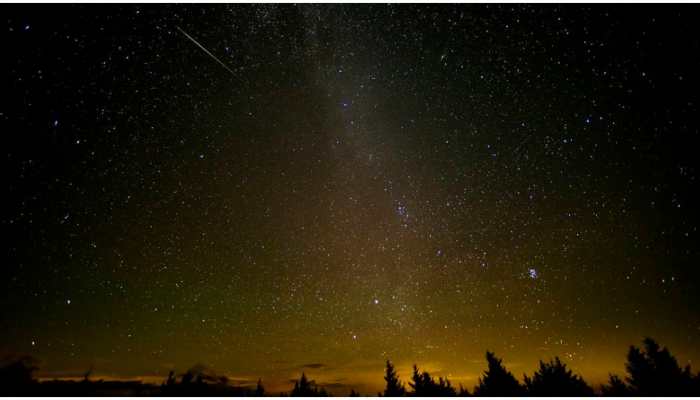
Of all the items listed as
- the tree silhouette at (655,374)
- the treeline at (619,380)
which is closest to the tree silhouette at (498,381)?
the treeline at (619,380)

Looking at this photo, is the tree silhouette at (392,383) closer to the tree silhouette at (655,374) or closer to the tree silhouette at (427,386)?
the tree silhouette at (427,386)

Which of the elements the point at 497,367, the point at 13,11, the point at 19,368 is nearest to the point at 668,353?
the point at 497,367

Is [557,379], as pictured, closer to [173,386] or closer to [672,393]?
[672,393]

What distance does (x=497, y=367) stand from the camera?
19328 millimetres

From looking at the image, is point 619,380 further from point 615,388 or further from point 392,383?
point 392,383

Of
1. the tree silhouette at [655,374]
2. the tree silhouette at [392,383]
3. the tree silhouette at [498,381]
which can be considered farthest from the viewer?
the tree silhouette at [392,383]

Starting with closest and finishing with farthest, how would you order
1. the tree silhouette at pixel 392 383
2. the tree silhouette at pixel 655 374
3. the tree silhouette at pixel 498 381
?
the tree silhouette at pixel 655 374
the tree silhouette at pixel 498 381
the tree silhouette at pixel 392 383

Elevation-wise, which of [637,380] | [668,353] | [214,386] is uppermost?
[668,353]

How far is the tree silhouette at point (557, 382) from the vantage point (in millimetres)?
16828

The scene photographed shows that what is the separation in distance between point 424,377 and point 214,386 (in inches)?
1896

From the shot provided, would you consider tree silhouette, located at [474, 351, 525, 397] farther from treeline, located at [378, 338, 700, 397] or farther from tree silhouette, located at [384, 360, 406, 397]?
tree silhouette, located at [384, 360, 406, 397]

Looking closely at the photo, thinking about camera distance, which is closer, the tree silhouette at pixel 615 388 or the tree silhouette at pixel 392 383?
the tree silhouette at pixel 615 388

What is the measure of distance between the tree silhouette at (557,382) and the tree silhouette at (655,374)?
7.22ft

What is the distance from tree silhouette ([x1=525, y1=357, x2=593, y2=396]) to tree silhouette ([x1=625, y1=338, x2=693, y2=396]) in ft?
7.22
